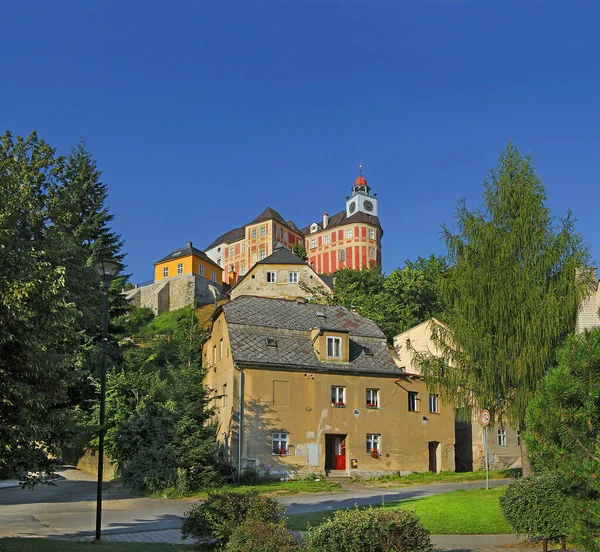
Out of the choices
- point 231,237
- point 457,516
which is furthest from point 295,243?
point 457,516

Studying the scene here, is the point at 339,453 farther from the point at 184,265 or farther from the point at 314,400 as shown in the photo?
the point at 184,265

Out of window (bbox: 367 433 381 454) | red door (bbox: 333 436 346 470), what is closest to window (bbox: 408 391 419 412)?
window (bbox: 367 433 381 454)

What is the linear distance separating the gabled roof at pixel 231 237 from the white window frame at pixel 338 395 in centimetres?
8653

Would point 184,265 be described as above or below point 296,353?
above

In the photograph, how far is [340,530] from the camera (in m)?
9.04

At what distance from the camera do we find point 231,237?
401ft

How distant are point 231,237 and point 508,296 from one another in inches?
3951

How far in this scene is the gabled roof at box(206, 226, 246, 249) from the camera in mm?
118988

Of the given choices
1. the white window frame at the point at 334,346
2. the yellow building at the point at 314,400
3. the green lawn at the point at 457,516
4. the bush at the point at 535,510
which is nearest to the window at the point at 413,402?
the yellow building at the point at 314,400

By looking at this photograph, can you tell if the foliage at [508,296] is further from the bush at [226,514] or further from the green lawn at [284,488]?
the bush at [226,514]

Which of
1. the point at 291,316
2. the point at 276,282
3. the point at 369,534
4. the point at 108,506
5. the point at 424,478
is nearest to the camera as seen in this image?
the point at 369,534

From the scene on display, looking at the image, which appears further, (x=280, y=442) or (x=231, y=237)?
(x=231, y=237)

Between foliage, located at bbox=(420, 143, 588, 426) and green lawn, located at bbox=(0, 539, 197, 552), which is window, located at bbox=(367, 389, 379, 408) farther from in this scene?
green lawn, located at bbox=(0, 539, 197, 552)

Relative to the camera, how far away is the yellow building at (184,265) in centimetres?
7994
